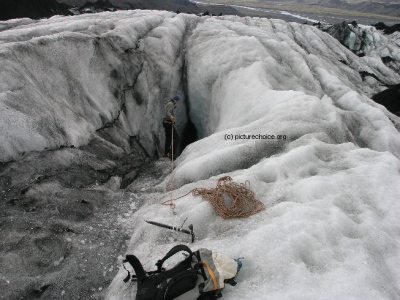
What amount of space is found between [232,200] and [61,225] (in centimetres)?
285

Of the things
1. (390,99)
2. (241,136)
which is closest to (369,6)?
(390,99)

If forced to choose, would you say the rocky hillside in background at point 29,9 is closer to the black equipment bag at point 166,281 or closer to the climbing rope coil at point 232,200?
the climbing rope coil at point 232,200

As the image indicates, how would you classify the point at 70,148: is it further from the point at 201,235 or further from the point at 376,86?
the point at 376,86

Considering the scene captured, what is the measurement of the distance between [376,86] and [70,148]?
770 inches

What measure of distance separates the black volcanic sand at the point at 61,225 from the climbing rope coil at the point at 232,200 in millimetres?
1312

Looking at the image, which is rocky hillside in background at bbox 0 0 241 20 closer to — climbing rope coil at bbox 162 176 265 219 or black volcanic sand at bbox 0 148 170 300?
black volcanic sand at bbox 0 148 170 300

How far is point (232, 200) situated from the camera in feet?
13.8

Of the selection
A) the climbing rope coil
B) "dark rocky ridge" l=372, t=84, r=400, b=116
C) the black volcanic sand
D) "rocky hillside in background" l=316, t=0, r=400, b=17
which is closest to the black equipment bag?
the black volcanic sand

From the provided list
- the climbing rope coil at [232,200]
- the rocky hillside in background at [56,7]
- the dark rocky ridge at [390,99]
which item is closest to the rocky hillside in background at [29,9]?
the rocky hillside in background at [56,7]

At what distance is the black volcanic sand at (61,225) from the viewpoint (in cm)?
359

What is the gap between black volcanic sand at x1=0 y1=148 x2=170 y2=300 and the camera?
3.59 m

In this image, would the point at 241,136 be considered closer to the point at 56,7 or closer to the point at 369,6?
the point at 56,7

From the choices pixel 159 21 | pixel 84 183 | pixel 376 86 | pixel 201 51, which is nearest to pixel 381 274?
pixel 84 183

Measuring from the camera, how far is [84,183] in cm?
562
